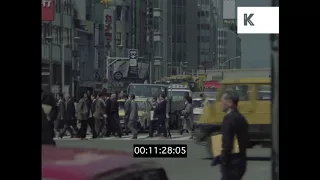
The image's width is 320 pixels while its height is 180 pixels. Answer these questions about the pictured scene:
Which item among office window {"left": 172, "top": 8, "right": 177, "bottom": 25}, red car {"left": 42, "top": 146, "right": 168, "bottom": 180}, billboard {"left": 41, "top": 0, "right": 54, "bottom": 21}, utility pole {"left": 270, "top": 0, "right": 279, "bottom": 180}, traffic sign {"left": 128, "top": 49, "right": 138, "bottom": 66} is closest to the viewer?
red car {"left": 42, "top": 146, "right": 168, "bottom": 180}

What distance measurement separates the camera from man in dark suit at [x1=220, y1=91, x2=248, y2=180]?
23.7 ft

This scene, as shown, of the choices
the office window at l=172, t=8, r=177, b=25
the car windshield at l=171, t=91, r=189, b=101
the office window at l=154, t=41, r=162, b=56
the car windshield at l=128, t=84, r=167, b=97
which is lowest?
the car windshield at l=171, t=91, r=189, b=101

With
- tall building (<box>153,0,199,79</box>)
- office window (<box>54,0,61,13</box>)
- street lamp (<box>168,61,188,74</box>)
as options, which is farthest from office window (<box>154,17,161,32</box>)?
office window (<box>54,0,61,13</box>)

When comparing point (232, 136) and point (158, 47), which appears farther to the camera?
point (158, 47)

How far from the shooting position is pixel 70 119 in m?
7.38

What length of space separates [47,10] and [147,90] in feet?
3.56

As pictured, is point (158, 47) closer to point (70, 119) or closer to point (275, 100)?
point (70, 119)

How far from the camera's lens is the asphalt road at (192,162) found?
725cm

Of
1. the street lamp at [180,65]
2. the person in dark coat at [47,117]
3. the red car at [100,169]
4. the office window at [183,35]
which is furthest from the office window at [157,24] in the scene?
the red car at [100,169]

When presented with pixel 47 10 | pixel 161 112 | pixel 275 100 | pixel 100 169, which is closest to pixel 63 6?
pixel 47 10

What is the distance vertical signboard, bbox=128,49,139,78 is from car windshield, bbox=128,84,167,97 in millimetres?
109

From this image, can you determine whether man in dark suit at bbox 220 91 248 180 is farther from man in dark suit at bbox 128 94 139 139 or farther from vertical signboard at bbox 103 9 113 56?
vertical signboard at bbox 103 9 113 56

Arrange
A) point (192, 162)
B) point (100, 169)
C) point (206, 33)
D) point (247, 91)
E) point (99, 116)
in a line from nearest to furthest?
point (100, 169) → point (247, 91) → point (192, 162) → point (99, 116) → point (206, 33)
